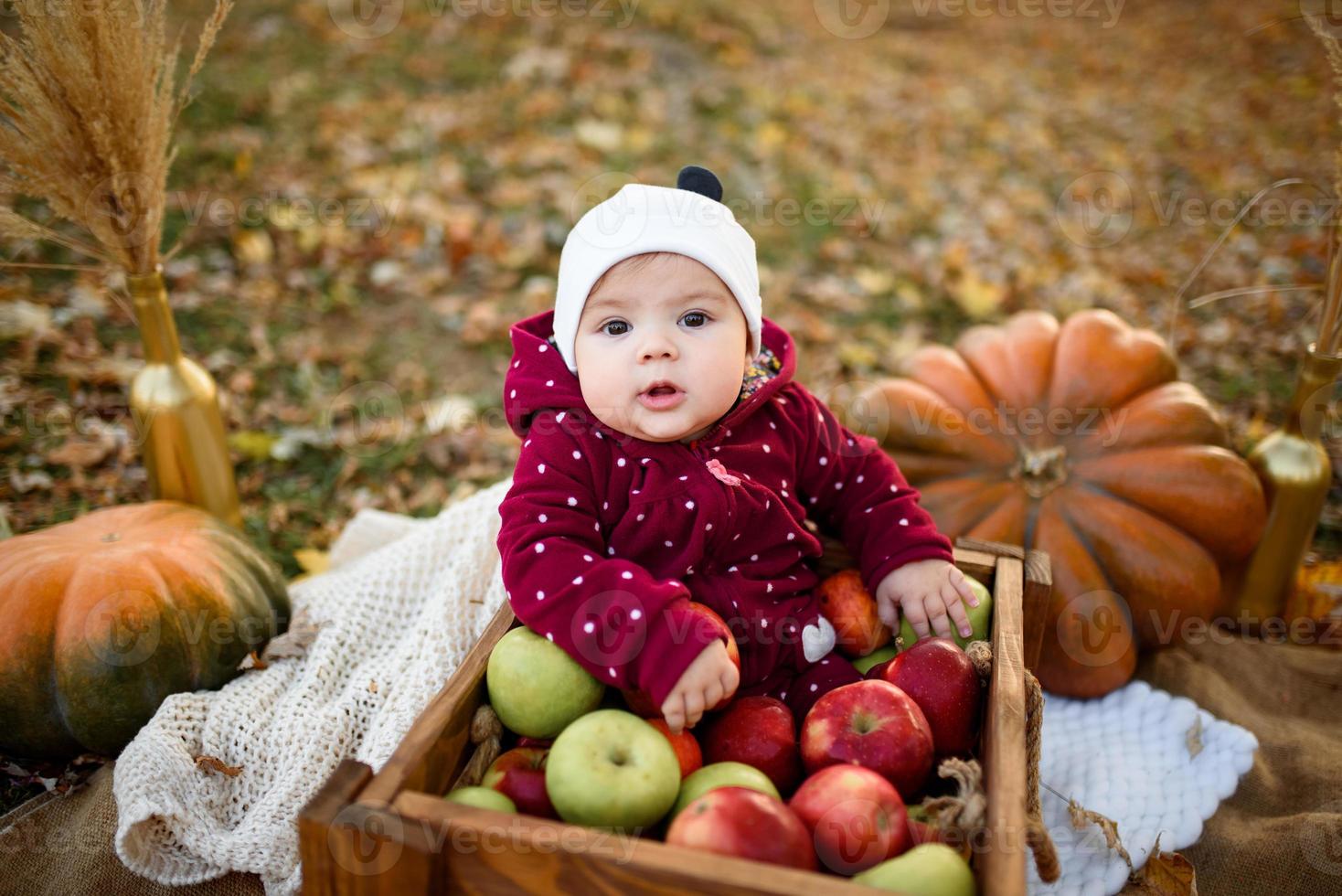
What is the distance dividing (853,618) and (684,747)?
0.60 meters

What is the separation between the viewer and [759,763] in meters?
1.95

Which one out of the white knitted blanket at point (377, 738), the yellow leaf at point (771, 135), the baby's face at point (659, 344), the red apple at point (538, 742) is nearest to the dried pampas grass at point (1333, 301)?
the white knitted blanket at point (377, 738)

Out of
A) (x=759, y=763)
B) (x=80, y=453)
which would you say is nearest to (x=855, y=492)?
(x=759, y=763)

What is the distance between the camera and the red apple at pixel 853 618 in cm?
232

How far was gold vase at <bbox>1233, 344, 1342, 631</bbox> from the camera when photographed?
3027mm

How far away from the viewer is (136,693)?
2.35 metres

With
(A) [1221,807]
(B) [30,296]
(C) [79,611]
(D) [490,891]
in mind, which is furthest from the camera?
(B) [30,296]

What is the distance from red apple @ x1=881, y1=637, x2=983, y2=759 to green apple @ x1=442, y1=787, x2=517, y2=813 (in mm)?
821

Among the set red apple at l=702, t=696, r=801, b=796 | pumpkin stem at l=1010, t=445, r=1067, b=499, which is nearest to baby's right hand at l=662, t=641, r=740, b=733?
red apple at l=702, t=696, r=801, b=796

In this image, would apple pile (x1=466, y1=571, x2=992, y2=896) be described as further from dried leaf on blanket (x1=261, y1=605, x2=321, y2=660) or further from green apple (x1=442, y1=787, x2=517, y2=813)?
dried leaf on blanket (x1=261, y1=605, x2=321, y2=660)

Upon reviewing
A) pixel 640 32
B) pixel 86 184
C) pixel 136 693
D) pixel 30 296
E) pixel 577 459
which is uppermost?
pixel 640 32

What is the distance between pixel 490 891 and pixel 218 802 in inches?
37.0

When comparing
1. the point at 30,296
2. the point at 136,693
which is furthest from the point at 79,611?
the point at 30,296

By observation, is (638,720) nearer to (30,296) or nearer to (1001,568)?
(1001,568)
